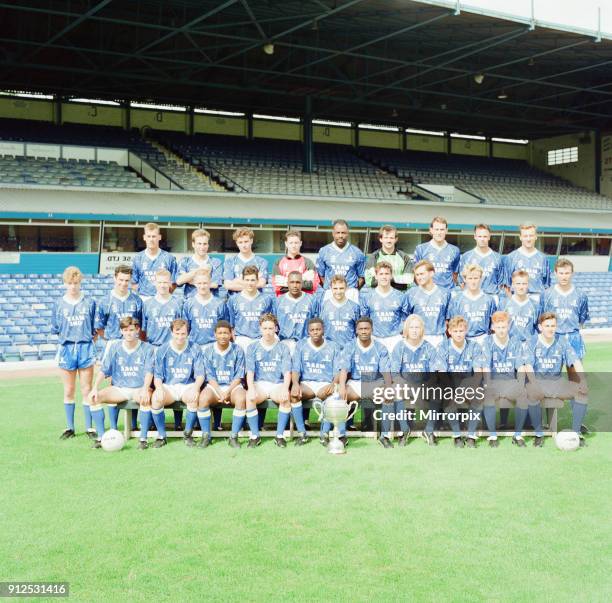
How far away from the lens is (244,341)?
7.52 meters

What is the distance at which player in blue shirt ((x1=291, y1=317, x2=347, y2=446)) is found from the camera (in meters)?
7.17

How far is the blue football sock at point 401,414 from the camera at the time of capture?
283 inches

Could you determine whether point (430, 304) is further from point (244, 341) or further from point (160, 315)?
point (160, 315)

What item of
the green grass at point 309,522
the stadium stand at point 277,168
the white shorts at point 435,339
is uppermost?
the stadium stand at point 277,168

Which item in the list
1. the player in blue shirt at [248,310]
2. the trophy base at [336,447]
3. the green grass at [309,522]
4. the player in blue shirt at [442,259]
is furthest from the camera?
the player in blue shirt at [442,259]

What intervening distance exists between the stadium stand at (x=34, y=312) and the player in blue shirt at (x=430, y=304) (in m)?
6.93

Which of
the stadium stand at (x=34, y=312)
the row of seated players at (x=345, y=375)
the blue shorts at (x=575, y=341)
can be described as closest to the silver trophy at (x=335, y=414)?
the row of seated players at (x=345, y=375)

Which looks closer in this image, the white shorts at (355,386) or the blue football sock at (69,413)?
the white shorts at (355,386)

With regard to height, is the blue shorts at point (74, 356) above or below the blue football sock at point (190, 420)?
above

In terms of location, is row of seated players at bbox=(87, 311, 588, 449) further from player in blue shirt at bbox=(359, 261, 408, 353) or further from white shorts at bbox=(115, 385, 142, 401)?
player in blue shirt at bbox=(359, 261, 408, 353)

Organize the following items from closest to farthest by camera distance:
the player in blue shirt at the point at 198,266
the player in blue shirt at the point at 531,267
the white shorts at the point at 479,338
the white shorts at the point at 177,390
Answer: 1. the white shorts at the point at 177,390
2. the white shorts at the point at 479,338
3. the player in blue shirt at the point at 198,266
4. the player in blue shirt at the point at 531,267

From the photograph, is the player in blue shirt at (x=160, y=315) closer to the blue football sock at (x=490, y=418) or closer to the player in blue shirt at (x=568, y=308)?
the blue football sock at (x=490, y=418)

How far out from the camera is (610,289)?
88.9 ft

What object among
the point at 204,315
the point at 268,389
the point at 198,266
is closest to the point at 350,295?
the point at 268,389
